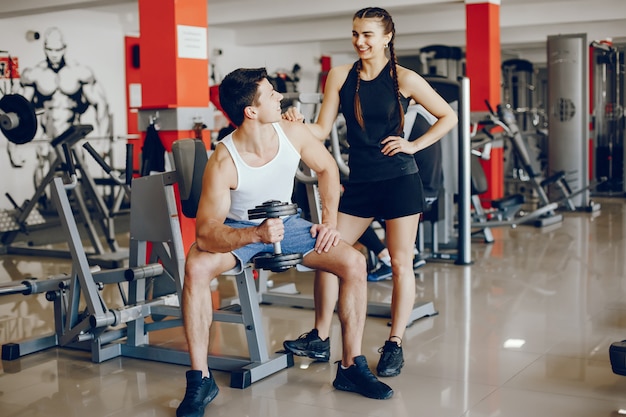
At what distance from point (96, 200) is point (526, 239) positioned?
3.53m

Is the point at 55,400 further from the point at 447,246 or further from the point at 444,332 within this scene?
the point at 447,246

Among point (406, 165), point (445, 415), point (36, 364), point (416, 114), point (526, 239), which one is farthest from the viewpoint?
point (526, 239)

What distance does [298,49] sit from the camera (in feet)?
47.9

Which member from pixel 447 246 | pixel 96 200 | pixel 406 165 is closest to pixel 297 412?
pixel 406 165

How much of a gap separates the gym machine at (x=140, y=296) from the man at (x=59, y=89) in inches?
247

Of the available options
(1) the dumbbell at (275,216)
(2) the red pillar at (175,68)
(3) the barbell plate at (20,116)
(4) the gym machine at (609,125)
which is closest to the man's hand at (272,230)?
(1) the dumbbell at (275,216)

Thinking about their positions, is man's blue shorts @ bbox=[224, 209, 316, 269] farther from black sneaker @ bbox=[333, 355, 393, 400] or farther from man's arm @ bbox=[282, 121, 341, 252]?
black sneaker @ bbox=[333, 355, 393, 400]

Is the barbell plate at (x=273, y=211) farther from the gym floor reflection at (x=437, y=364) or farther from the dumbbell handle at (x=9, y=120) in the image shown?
the dumbbell handle at (x=9, y=120)

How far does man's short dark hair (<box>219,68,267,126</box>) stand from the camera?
2.75m

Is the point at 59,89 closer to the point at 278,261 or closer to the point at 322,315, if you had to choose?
the point at 322,315

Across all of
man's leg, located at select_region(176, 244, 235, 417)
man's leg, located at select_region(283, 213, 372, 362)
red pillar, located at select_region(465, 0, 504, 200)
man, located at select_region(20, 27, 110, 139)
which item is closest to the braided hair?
man's leg, located at select_region(283, 213, 372, 362)

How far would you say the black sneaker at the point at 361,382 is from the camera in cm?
276

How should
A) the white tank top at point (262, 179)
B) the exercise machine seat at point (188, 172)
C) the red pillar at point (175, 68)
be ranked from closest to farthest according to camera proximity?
1. the white tank top at point (262, 179)
2. the exercise machine seat at point (188, 172)
3. the red pillar at point (175, 68)

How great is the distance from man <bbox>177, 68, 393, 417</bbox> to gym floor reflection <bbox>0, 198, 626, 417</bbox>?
0.44 feet
